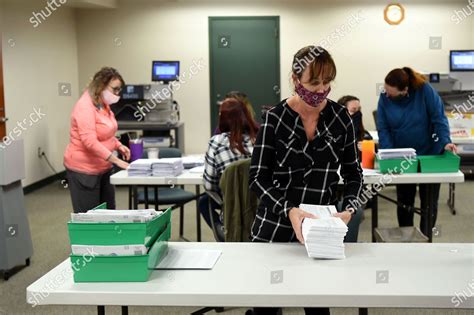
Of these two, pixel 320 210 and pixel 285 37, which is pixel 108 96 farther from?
pixel 285 37

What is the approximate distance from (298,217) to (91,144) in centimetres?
252

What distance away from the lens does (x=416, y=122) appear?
14.9 ft

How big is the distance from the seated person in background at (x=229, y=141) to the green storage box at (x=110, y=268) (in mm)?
1824

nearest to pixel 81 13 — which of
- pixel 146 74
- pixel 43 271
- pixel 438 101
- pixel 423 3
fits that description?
pixel 146 74

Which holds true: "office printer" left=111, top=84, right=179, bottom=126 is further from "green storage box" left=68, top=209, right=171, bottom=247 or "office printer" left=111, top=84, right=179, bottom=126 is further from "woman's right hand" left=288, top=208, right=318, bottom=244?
"green storage box" left=68, top=209, right=171, bottom=247

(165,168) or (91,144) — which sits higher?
(91,144)

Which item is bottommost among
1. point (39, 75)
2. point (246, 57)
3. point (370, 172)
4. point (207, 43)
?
point (370, 172)

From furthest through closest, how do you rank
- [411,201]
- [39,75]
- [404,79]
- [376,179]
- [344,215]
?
[39,75] < [411,201] < [404,79] < [376,179] < [344,215]

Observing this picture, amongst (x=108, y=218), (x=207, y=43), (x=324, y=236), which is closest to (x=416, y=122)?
(x=324, y=236)

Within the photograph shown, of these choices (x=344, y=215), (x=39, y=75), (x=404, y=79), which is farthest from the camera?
(x=39, y=75)

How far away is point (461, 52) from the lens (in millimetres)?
9125

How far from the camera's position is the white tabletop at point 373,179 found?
4.25m

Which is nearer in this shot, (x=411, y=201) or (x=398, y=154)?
(x=398, y=154)

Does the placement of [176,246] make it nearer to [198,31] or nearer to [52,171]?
[52,171]
